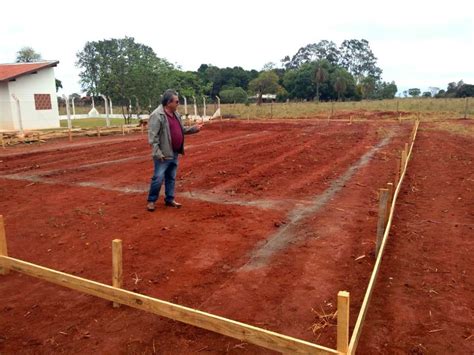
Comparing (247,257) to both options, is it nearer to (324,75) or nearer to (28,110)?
(28,110)

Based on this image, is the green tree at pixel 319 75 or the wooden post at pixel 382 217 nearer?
the wooden post at pixel 382 217

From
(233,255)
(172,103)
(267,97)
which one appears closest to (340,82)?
(267,97)

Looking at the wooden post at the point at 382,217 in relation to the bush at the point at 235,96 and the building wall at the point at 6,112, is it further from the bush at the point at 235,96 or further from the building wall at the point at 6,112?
the bush at the point at 235,96

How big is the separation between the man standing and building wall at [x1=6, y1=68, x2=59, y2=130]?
20526 mm

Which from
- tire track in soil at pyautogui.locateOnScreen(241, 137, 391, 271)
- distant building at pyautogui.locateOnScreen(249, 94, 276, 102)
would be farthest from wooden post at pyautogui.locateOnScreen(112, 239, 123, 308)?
distant building at pyautogui.locateOnScreen(249, 94, 276, 102)

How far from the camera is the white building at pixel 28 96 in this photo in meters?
24.0

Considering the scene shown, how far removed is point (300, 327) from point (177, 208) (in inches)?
149

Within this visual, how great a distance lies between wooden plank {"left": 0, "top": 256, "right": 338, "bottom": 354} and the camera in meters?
2.72

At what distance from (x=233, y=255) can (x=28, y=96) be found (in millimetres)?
24675

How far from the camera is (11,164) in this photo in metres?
12.0

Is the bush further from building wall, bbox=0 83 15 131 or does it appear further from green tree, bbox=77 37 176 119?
building wall, bbox=0 83 15 131

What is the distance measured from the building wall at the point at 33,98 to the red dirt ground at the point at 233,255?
16010mm

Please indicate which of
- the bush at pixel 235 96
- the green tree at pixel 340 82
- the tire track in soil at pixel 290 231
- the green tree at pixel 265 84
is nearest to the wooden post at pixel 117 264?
the tire track in soil at pixel 290 231

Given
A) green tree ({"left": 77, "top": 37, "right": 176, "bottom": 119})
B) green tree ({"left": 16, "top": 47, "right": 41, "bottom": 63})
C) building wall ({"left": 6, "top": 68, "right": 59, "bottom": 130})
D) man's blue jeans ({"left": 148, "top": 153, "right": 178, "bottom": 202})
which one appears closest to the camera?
man's blue jeans ({"left": 148, "top": 153, "right": 178, "bottom": 202})
